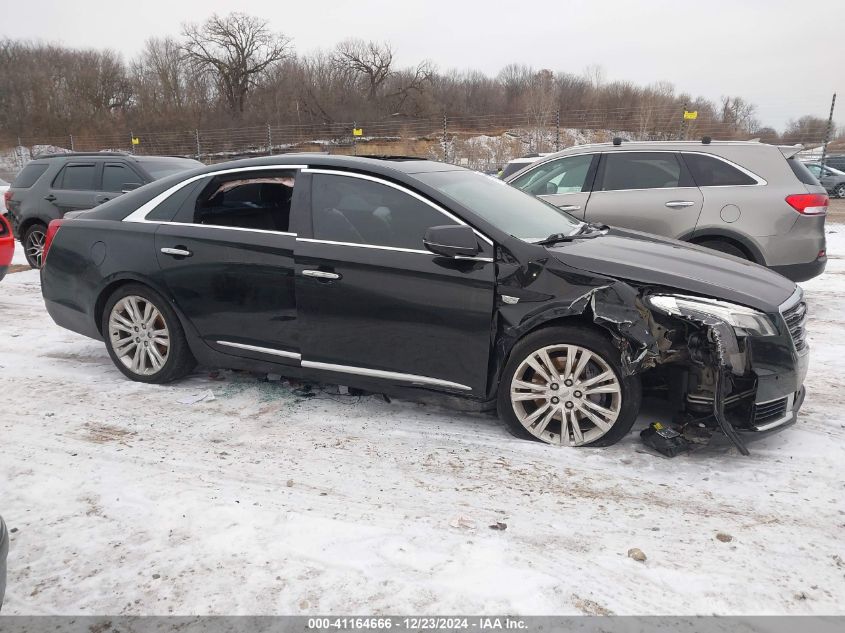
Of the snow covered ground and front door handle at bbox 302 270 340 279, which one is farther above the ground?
front door handle at bbox 302 270 340 279

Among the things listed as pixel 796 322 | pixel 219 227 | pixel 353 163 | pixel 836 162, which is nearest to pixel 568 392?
pixel 796 322

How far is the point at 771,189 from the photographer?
605cm

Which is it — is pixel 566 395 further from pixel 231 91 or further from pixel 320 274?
pixel 231 91

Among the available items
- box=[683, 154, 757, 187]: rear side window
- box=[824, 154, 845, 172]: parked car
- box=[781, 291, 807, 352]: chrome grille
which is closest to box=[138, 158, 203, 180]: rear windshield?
box=[683, 154, 757, 187]: rear side window

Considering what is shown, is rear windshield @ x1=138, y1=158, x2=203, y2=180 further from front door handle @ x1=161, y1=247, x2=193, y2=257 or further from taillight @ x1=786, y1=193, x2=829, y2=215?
taillight @ x1=786, y1=193, x2=829, y2=215

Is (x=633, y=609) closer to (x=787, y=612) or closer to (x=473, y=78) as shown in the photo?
(x=787, y=612)

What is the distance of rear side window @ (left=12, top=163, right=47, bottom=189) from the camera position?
32.5ft

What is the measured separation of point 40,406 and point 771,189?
259 inches

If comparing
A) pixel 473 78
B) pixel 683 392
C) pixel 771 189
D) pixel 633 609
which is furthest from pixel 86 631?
pixel 473 78

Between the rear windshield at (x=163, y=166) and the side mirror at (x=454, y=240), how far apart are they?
22.5 feet

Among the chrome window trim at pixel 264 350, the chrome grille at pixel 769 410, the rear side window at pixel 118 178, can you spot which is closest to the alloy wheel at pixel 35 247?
the rear side window at pixel 118 178

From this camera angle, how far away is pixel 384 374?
12.4ft

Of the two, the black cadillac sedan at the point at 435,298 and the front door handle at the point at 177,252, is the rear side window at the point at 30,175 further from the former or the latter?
the front door handle at the point at 177,252

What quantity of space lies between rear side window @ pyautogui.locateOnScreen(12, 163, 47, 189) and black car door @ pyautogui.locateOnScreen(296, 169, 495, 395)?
320 inches
